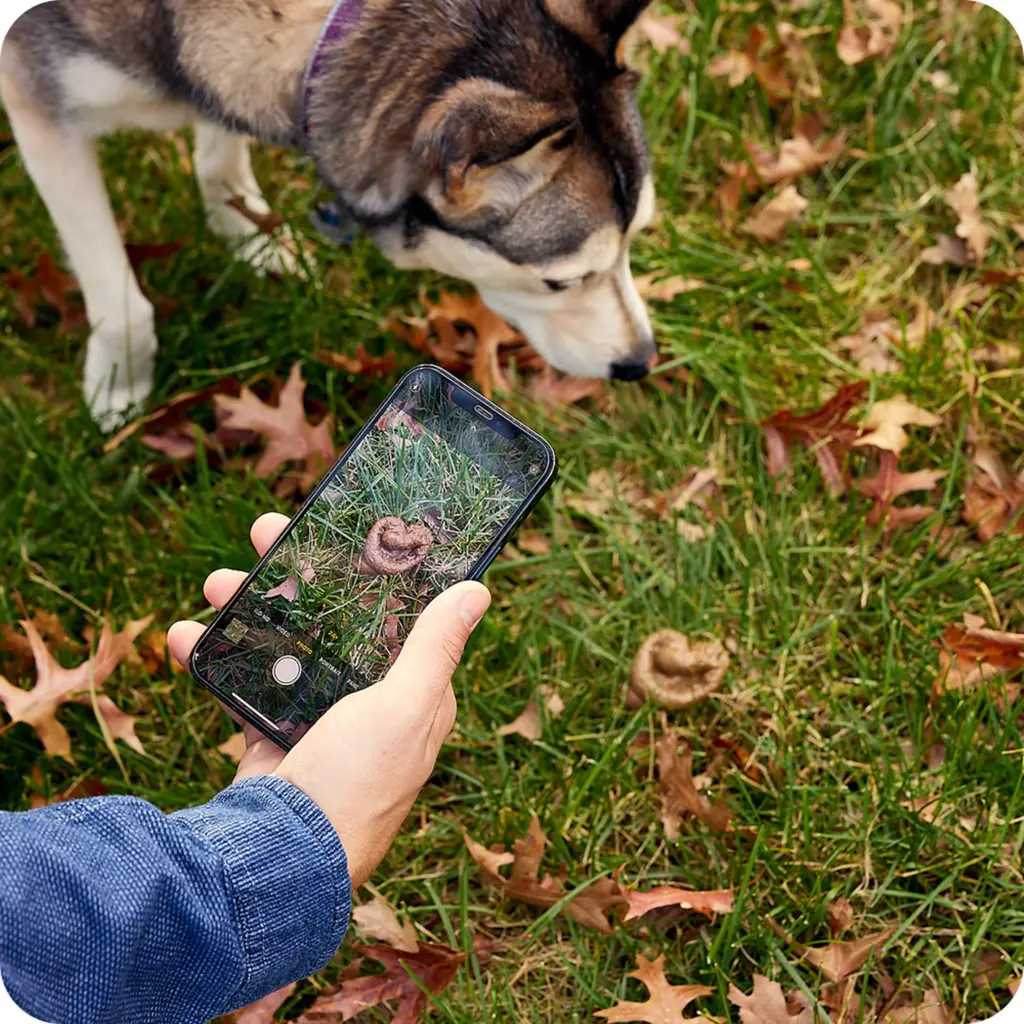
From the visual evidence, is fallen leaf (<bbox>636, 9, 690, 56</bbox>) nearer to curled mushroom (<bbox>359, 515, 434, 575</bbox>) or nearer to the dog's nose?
the dog's nose

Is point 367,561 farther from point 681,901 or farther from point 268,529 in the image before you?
point 681,901

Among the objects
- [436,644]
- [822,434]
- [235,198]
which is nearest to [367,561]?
[436,644]

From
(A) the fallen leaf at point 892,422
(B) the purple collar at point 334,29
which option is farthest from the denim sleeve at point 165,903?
(A) the fallen leaf at point 892,422

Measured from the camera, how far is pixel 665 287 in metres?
A: 3.91

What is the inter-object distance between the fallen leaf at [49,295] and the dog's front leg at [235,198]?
0.55m

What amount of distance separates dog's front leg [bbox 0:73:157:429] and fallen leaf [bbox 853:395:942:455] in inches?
90.4

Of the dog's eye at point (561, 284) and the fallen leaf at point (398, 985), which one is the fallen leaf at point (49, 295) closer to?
the dog's eye at point (561, 284)

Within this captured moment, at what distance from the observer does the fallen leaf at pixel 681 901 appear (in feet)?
8.79

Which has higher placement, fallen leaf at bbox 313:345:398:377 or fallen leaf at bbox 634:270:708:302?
fallen leaf at bbox 313:345:398:377

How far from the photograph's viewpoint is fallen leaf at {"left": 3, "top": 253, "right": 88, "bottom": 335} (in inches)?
153

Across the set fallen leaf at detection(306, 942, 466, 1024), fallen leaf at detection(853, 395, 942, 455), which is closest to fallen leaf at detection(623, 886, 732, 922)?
fallen leaf at detection(306, 942, 466, 1024)

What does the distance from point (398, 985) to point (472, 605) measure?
108 cm

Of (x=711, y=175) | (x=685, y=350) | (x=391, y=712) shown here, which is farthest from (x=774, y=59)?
(x=391, y=712)

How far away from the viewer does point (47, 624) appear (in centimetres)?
318
